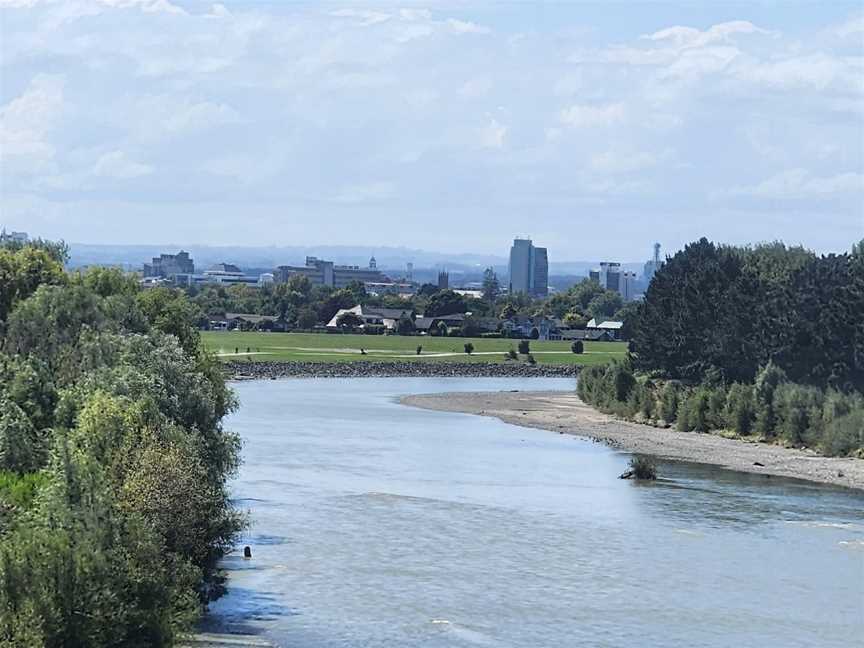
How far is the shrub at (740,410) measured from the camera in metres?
99.0

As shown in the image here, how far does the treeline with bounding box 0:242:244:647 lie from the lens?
30.8 meters

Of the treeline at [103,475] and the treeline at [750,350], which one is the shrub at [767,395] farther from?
the treeline at [103,475]

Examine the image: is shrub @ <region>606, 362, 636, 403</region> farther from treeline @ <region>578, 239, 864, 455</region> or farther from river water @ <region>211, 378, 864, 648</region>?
river water @ <region>211, 378, 864, 648</region>

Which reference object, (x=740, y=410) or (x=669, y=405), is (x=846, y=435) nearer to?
(x=740, y=410)

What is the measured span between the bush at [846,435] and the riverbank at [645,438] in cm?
105

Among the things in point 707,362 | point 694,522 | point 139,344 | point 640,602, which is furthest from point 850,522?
point 707,362

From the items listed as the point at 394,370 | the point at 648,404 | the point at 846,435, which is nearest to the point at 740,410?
the point at 846,435

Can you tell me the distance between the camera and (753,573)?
51969 mm

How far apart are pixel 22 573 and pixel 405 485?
41.7 metres

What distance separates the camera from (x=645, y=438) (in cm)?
9812

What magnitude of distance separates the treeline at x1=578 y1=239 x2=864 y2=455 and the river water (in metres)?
14.4

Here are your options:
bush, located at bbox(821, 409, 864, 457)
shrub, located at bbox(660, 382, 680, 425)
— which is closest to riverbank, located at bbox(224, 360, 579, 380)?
shrub, located at bbox(660, 382, 680, 425)

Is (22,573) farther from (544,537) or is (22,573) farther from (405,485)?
(405,485)

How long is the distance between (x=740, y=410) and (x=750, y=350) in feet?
30.1
